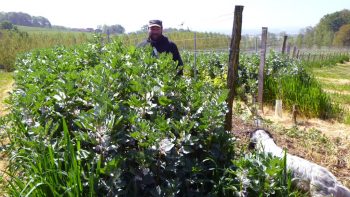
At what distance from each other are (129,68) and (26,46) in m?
17.9

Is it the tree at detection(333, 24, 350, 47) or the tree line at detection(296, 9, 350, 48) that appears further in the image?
the tree at detection(333, 24, 350, 47)

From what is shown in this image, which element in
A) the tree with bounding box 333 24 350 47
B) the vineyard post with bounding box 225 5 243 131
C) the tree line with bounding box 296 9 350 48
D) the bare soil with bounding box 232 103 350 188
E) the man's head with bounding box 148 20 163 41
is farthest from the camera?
the tree with bounding box 333 24 350 47

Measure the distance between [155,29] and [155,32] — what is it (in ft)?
0.20

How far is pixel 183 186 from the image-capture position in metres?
2.24

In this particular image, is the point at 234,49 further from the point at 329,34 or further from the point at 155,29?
the point at 329,34

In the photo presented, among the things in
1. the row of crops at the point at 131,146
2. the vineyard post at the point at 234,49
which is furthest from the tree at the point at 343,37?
the row of crops at the point at 131,146

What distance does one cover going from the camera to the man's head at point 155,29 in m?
5.20

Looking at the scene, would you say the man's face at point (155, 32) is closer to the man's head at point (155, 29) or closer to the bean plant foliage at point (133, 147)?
the man's head at point (155, 29)

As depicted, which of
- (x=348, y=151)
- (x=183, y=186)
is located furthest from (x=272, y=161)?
(x=348, y=151)

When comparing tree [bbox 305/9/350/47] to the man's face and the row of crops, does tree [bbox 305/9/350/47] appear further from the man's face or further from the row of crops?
the row of crops

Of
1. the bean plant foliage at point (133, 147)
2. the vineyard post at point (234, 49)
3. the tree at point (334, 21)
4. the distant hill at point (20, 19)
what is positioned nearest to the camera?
the bean plant foliage at point (133, 147)

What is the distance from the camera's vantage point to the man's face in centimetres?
526

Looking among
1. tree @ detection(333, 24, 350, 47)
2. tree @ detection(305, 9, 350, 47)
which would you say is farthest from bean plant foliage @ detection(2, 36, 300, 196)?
tree @ detection(305, 9, 350, 47)

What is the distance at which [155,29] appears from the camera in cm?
527
